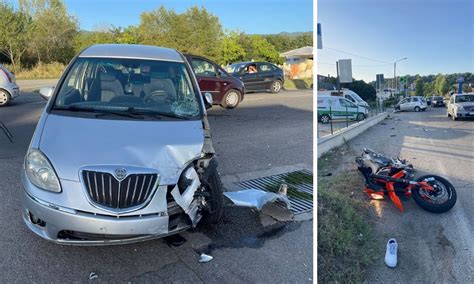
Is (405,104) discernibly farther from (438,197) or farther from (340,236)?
(340,236)

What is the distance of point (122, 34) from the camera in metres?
33.2

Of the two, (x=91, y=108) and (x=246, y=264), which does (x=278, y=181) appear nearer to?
(x=246, y=264)

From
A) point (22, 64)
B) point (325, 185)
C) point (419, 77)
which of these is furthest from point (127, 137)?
point (22, 64)

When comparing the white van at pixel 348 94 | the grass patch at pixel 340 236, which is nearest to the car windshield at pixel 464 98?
the white van at pixel 348 94

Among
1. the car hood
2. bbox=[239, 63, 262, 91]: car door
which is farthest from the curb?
bbox=[239, 63, 262, 91]: car door

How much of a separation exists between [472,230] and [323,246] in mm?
1039

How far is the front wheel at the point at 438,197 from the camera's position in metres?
2.74

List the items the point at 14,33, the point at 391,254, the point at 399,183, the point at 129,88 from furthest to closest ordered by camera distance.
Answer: the point at 14,33 → the point at 129,88 → the point at 399,183 → the point at 391,254

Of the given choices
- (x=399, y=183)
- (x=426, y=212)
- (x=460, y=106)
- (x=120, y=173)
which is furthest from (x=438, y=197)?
(x=120, y=173)

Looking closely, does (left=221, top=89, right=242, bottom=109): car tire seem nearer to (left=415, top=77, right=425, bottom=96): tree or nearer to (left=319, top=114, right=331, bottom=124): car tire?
(left=415, top=77, right=425, bottom=96): tree

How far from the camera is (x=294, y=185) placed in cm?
471

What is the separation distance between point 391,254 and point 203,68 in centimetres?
826

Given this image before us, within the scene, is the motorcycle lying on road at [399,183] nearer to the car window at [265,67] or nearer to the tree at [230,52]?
the car window at [265,67]

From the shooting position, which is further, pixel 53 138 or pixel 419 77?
pixel 53 138
